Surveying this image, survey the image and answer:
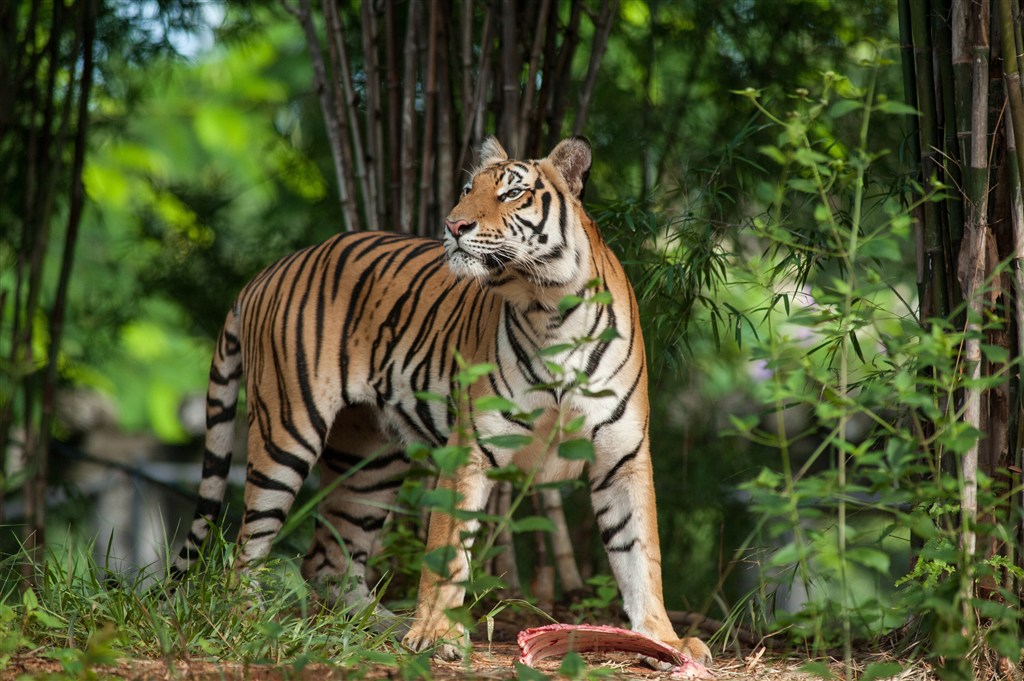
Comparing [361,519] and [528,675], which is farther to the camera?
[361,519]

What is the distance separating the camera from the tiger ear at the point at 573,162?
3396mm

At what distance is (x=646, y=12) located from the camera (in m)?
5.79

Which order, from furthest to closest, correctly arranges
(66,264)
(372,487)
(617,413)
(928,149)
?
(66,264)
(372,487)
(617,413)
(928,149)

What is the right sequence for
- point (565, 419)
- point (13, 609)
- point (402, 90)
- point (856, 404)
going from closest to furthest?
point (856, 404) < point (13, 609) < point (565, 419) < point (402, 90)

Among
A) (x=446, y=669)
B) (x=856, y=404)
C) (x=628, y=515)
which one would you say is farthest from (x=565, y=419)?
(x=856, y=404)

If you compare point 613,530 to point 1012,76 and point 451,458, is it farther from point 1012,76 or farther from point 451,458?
point 1012,76

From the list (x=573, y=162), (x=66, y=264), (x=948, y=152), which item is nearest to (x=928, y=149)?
(x=948, y=152)

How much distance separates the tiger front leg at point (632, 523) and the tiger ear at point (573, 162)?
0.69 meters

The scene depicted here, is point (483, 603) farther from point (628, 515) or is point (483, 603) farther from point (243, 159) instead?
point (243, 159)

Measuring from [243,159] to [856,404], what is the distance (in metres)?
8.64

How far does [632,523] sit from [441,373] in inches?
31.2

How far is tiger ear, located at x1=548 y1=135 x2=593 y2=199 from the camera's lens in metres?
3.40

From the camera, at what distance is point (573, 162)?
3406 mm

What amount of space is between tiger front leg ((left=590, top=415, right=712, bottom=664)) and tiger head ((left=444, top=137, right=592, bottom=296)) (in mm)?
469
